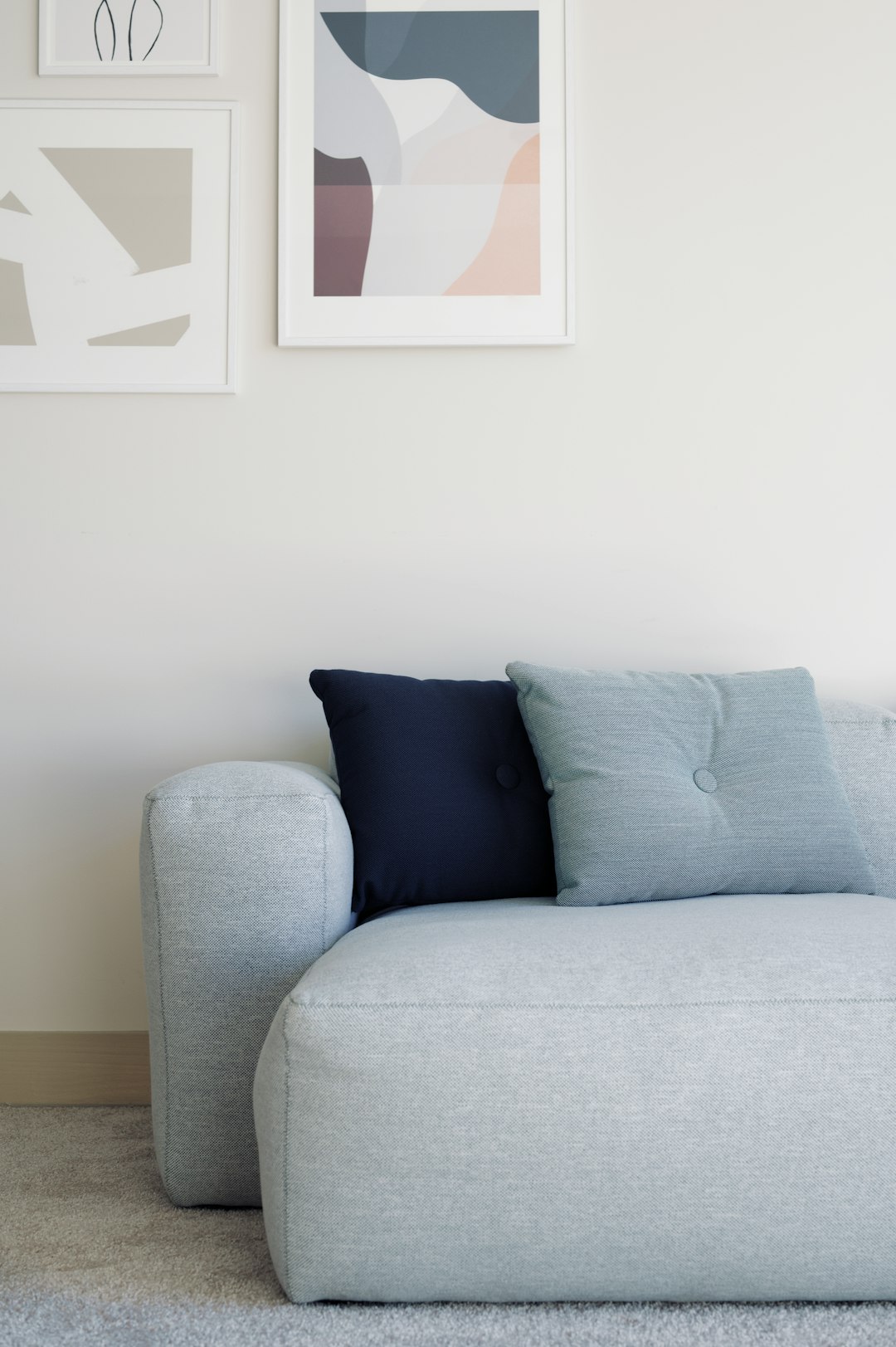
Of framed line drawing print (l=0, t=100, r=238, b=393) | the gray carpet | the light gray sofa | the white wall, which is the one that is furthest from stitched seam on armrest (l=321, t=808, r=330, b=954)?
framed line drawing print (l=0, t=100, r=238, b=393)

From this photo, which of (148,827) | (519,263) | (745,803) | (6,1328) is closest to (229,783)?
(148,827)

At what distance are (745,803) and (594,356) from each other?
1.07 metres

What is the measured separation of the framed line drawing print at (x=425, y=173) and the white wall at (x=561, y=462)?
6cm

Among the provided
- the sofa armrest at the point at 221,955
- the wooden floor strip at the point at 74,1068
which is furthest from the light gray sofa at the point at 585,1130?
the wooden floor strip at the point at 74,1068

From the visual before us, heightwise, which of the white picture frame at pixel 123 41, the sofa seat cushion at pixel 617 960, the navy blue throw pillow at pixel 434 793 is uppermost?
the white picture frame at pixel 123 41

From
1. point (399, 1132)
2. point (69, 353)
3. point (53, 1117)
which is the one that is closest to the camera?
point (399, 1132)

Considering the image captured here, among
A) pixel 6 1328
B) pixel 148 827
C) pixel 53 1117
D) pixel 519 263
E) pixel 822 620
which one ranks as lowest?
pixel 53 1117

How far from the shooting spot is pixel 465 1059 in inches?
44.9

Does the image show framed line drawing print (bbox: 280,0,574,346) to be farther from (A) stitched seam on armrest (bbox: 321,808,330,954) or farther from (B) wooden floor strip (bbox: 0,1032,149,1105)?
(B) wooden floor strip (bbox: 0,1032,149,1105)

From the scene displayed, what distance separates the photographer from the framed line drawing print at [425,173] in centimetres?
216

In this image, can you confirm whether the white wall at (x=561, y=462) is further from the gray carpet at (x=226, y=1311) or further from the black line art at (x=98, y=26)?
the gray carpet at (x=226, y=1311)

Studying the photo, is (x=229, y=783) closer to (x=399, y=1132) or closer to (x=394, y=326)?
(x=399, y=1132)

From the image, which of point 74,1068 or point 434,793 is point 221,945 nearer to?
point 434,793

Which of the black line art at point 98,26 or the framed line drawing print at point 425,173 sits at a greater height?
the black line art at point 98,26
